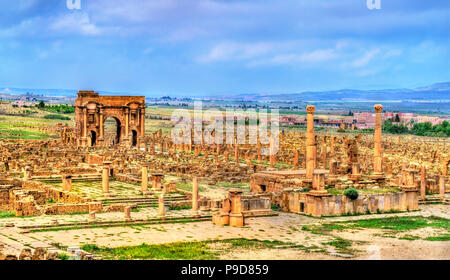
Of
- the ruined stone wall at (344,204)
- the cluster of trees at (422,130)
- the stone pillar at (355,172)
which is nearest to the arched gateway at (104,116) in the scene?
the stone pillar at (355,172)

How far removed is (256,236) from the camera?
92.5 ft

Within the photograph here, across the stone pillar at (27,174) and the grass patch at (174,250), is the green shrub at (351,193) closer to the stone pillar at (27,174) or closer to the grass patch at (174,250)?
the grass patch at (174,250)

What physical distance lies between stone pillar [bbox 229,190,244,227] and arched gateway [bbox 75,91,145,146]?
40.9 metres

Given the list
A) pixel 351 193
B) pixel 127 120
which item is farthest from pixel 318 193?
pixel 127 120

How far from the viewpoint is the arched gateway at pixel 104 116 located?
7188cm

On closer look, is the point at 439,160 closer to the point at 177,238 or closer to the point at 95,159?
the point at 95,159

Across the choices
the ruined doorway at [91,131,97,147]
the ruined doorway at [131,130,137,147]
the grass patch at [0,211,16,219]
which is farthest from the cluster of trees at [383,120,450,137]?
the grass patch at [0,211,16,219]

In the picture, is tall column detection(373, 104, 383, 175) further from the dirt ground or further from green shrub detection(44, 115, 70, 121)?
green shrub detection(44, 115, 70, 121)

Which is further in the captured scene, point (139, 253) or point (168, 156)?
point (168, 156)

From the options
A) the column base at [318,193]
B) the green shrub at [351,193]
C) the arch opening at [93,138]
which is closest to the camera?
the column base at [318,193]

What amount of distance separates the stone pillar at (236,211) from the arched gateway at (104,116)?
134 ft

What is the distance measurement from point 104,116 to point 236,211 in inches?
1742
